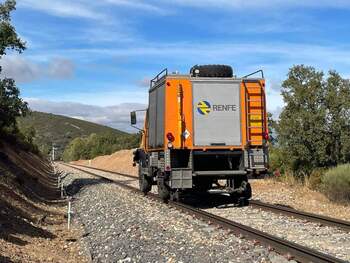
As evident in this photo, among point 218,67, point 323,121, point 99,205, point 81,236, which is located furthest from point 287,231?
point 323,121

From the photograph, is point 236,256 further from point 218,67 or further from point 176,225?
point 218,67

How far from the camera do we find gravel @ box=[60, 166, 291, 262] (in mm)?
9344

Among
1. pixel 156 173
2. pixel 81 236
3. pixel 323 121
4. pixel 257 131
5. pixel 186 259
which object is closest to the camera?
pixel 186 259

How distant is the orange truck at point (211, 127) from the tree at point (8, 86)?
934 cm

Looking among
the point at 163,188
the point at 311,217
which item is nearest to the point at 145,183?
the point at 163,188

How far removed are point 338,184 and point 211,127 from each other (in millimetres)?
4885

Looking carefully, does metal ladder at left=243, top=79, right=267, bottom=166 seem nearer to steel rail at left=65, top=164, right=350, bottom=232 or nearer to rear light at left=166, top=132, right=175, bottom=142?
steel rail at left=65, top=164, right=350, bottom=232

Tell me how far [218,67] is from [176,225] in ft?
19.4

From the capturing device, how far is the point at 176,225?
13062mm

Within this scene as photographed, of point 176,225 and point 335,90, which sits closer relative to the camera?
point 176,225

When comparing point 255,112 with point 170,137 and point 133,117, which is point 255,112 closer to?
point 170,137

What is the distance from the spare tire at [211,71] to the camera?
55.1 ft

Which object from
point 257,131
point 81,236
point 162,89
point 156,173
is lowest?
point 81,236

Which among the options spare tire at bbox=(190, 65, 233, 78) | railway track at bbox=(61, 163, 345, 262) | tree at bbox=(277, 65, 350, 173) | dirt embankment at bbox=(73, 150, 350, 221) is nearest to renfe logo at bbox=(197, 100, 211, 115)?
spare tire at bbox=(190, 65, 233, 78)
